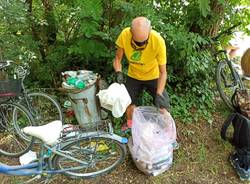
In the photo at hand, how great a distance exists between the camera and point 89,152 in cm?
320

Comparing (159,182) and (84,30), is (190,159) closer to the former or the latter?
(159,182)

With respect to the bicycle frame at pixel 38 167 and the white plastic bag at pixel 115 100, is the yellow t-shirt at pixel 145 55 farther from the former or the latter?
the bicycle frame at pixel 38 167

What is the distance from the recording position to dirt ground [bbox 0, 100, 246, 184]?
3.27 meters

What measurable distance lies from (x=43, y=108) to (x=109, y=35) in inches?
51.8

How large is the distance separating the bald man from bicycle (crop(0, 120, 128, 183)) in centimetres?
59

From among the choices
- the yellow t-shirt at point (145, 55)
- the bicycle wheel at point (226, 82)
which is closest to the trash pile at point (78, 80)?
the yellow t-shirt at point (145, 55)

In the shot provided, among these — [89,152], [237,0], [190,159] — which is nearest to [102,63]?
[89,152]

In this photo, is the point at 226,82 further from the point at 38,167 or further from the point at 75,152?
the point at 38,167

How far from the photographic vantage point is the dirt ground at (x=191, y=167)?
3266mm

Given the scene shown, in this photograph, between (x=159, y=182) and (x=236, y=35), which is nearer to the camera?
(x=159, y=182)

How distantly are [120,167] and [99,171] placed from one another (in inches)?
10.3

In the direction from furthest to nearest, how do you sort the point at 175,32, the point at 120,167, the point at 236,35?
the point at 236,35, the point at 175,32, the point at 120,167

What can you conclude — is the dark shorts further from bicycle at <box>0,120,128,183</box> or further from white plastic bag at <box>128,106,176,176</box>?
bicycle at <box>0,120,128,183</box>

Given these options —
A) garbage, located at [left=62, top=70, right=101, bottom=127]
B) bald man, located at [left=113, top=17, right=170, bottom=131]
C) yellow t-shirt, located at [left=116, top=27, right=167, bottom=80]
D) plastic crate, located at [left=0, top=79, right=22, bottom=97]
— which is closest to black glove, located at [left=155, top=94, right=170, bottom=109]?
bald man, located at [left=113, top=17, right=170, bottom=131]
